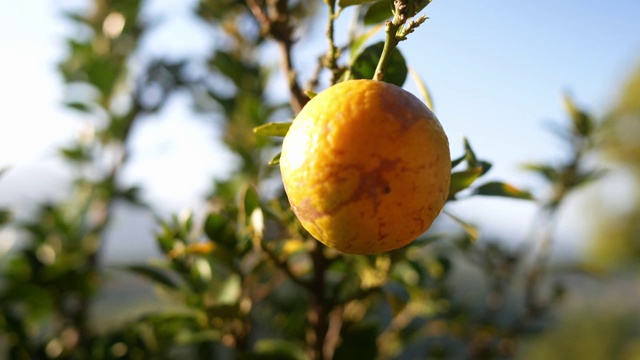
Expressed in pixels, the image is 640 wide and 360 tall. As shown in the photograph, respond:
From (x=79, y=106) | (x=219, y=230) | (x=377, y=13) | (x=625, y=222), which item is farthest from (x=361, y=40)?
(x=625, y=222)

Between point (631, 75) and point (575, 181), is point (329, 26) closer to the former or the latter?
point (575, 181)

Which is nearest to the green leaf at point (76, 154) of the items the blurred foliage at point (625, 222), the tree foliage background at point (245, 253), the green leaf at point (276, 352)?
the tree foliage background at point (245, 253)

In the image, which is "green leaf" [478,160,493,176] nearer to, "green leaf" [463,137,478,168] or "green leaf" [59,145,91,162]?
"green leaf" [463,137,478,168]

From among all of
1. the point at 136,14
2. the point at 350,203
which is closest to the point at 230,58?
the point at 136,14

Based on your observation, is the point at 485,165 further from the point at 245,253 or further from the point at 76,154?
the point at 76,154

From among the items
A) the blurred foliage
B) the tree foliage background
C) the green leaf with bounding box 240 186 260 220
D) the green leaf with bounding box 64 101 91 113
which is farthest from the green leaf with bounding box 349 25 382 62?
the blurred foliage

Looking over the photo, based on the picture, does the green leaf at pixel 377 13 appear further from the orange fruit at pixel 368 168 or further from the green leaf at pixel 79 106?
the green leaf at pixel 79 106
